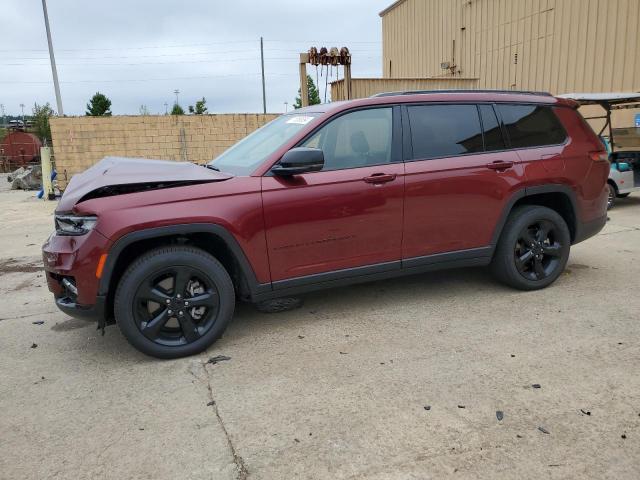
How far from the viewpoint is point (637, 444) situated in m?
2.32

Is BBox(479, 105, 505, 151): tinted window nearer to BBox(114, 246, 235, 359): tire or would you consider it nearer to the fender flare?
the fender flare

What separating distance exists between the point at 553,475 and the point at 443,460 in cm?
47

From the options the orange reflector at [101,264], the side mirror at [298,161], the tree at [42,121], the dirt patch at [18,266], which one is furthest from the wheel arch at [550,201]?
the tree at [42,121]

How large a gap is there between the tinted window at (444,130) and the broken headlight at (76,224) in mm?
2439

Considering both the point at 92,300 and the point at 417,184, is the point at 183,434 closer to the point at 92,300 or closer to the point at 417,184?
the point at 92,300

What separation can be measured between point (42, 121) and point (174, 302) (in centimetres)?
5174

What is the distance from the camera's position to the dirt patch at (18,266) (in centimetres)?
602

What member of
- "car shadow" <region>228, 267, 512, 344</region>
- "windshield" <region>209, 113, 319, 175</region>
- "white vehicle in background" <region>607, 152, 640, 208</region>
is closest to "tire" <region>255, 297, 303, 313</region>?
"car shadow" <region>228, 267, 512, 344</region>

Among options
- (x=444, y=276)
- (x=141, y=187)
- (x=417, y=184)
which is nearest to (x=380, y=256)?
(x=417, y=184)

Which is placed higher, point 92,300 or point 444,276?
point 92,300

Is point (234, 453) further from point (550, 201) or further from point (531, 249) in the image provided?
point (550, 201)

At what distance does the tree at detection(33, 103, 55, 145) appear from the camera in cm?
4584

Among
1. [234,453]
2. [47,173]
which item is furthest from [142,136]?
[234,453]

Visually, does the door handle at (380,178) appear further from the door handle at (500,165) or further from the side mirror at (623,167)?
the side mirror at (623,167)
